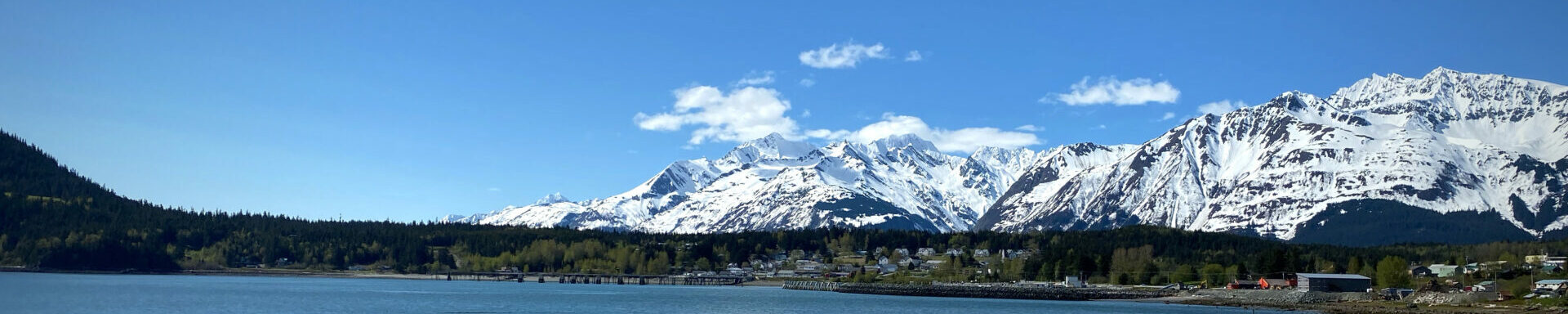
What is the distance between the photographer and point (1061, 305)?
162 m

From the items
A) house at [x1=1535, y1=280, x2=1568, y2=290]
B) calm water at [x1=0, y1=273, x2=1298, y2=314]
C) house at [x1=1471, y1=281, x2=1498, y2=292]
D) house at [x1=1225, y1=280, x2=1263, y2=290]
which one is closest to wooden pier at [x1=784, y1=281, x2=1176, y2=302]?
house at [x1=1225, y1=280, x2=1263, y2=290]

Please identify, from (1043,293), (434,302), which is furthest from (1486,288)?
(434,302)

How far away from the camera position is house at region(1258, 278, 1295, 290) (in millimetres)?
178125

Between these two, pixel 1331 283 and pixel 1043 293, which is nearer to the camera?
pixel 1331 283

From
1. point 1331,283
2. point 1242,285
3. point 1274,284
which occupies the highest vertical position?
point 1331,283

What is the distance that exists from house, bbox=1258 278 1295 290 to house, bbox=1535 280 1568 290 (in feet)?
110

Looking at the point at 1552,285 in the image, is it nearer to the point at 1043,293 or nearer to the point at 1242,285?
the point at 1242,285

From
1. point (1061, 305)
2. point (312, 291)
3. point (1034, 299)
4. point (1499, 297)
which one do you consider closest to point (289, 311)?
point (312, 291)

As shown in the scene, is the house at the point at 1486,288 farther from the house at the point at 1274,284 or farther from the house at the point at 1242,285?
the house at the point at 1242,285

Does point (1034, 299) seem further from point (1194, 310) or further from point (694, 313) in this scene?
point (694, 313)

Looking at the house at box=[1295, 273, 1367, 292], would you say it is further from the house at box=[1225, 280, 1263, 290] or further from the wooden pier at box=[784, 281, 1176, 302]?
the wooden pier at box=[784, 281, 1176, 302]

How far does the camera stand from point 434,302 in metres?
153

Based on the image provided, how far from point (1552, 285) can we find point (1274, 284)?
4460 centimetres

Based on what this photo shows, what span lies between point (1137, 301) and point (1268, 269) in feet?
91.5
